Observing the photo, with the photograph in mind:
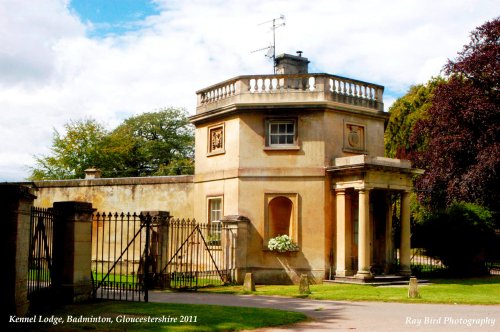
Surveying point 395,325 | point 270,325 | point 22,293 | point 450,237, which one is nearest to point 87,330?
point 22,293

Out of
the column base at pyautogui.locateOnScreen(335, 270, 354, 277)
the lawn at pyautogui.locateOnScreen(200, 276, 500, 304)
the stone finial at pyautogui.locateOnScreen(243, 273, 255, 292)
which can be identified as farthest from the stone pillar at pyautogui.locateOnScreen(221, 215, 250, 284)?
the column base at pyautogui.locateOnScreen(335, 270, 354, 277)

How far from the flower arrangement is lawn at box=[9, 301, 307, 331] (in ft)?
27.0

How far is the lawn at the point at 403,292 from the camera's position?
16.1 m

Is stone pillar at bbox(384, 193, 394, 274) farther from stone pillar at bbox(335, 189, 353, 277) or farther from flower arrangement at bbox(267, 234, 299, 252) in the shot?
flower arrangement at bbox(267, 234, 299, 252)

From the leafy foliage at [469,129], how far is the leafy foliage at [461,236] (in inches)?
66.9

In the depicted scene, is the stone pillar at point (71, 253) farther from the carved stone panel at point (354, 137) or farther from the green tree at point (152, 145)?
the green tree at point (152, 145)

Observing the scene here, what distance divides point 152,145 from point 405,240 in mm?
34822

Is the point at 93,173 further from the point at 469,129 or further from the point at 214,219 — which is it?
the point at 469,129

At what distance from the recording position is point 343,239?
2133 cm

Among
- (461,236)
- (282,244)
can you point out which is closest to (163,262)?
(282,244)

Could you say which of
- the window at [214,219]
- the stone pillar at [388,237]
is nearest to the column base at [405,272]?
the stone pillar at [388,237]

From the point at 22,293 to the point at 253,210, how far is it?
483 inches

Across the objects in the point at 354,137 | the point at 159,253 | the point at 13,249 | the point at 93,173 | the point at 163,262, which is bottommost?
the point at 163,262

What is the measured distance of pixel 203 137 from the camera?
79.3 feet
